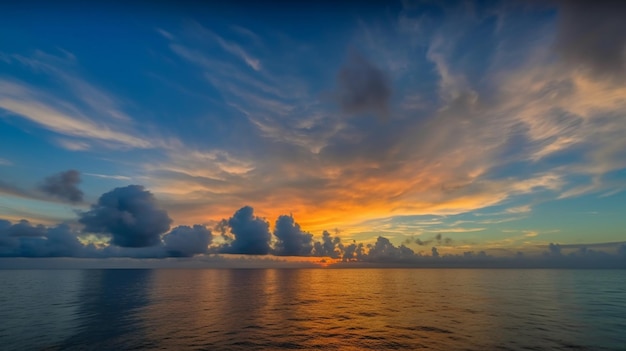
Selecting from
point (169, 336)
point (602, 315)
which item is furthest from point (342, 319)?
point (602, 315)

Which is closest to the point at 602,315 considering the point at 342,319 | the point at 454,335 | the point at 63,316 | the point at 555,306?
the point at 555,306

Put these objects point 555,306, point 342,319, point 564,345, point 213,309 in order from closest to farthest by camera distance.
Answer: point 564,345, point 342,319, point 213,309, point 555,306

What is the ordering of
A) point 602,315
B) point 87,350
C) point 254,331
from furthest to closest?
point 602,315
point 254,331
point 87,350

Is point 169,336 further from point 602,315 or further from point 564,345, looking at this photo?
point 602,315

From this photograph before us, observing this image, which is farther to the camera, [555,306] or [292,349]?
[555,306]

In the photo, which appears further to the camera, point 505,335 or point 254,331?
point 254,331

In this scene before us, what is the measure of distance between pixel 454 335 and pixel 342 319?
939 inches

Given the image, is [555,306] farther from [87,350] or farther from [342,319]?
[87,350]

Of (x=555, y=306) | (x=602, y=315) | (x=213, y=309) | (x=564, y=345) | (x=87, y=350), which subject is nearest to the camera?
(x=87, y=350)

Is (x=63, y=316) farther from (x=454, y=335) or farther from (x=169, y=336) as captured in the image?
(x=454, y=335)

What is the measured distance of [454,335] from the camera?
52.2m

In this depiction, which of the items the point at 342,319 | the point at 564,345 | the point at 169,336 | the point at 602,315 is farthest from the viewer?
the point at 602,315

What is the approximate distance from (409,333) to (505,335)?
1592cm

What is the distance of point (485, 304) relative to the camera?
88.0 metres
